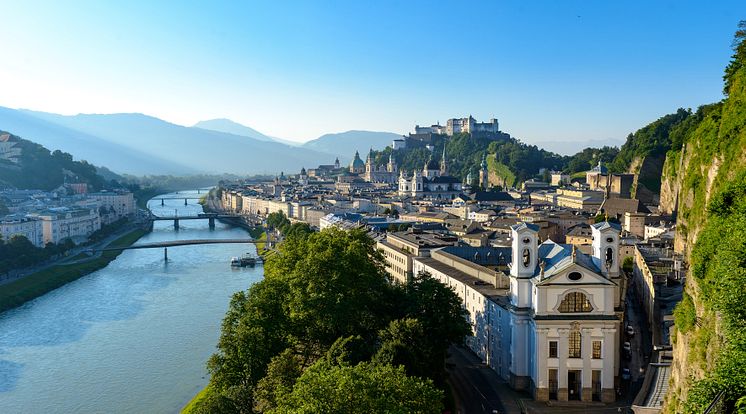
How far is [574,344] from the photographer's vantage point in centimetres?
1611

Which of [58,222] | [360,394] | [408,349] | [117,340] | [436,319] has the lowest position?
[117,340]

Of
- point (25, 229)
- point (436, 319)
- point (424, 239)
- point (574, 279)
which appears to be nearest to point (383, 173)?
point (25, 229)

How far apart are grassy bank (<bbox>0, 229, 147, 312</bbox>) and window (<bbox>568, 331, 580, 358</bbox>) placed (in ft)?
80.7

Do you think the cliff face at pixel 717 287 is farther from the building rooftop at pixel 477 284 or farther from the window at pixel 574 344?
the building rooftop at pixel 477 284

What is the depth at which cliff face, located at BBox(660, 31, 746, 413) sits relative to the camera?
788cm

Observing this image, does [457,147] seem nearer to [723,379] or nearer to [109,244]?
[109,244]

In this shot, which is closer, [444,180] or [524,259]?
[524,259]

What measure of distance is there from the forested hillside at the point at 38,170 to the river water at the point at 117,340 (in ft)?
129

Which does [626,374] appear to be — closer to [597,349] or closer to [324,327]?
[597,349]

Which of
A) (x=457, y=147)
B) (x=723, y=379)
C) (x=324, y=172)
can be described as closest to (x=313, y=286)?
(x=723, y=379)

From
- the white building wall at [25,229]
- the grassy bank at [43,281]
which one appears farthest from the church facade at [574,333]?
the white building wall at [25,229]

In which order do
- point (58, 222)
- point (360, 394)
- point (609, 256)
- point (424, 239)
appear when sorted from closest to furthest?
point (360, 394)
point (609, 256)
point (424, 239)
point (58, 222)

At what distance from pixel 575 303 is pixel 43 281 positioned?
2850 centimetres

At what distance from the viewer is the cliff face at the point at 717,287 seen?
7883mm
